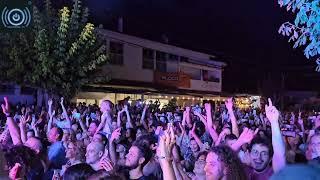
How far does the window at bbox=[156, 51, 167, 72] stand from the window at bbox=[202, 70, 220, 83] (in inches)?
366

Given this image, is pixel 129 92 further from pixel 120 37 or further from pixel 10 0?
pixel 10 0

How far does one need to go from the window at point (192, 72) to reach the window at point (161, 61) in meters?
4.07

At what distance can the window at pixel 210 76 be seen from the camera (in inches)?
2370

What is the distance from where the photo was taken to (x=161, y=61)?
166 ft

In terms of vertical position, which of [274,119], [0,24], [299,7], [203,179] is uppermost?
[0,24]

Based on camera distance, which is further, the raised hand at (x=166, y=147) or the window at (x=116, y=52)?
the window at (x=116, y=52)

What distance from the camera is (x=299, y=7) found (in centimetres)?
731

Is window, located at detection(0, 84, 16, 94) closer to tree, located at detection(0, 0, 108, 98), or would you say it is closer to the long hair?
tree, located at detection(0, 0, 108, 98)

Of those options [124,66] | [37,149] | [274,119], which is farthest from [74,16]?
[274,119]

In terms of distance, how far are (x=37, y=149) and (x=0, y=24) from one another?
1317 cm

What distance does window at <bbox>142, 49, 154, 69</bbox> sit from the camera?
47344 mm

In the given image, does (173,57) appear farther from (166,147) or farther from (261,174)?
(166,147)

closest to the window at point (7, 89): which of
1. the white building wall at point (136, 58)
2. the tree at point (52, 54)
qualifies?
the tree at point (52, 54)

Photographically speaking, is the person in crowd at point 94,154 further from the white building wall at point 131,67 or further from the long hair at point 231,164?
the white building wall at point 131,67
